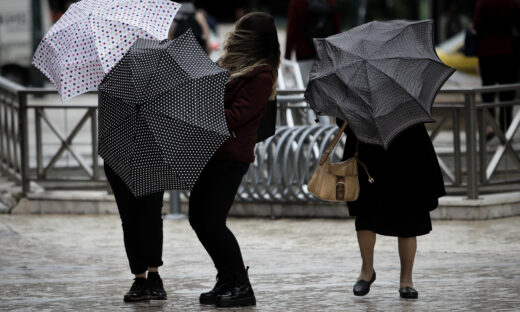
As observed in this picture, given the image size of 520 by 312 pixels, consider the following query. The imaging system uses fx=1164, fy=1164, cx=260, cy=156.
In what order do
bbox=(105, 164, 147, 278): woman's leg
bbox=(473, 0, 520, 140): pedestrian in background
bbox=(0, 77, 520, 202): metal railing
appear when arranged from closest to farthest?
1. bbox=(105, 164, 147, 278): woman's leg
2. bbox=(0, 77, 520, 202): metal railing
3. bbox=(473, 0, 520, 140): pedestrian in background

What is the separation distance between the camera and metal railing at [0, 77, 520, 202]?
1005cm

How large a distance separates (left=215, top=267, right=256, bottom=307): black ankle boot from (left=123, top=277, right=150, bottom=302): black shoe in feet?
1.60

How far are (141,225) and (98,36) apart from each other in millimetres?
1114

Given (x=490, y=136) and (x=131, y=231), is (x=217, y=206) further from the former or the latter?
(x=490, y=136)

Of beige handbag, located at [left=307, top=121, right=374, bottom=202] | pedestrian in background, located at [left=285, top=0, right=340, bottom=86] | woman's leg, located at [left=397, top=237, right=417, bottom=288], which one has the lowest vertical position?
woman's leg, located at [left=397, top=237, right=417, bottom=288]

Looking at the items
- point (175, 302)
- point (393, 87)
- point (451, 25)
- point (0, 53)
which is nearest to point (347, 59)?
point (393, 87)

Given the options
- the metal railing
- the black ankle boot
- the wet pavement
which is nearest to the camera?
the black ankle boot

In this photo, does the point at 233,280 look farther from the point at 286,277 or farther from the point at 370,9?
the point at 370,9

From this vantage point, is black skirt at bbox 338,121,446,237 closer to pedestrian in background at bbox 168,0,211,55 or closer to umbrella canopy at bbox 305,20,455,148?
umbrella canopy at bbox 305,20,455,148

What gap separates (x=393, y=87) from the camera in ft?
21.1

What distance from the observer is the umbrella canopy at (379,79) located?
6.41 m

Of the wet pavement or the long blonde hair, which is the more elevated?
the long blonde hair

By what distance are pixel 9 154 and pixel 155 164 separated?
596cm

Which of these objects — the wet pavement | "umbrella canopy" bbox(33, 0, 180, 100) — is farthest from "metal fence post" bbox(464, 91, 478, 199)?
"umbrella canopy" bbox(33, 0, 180, 100)
